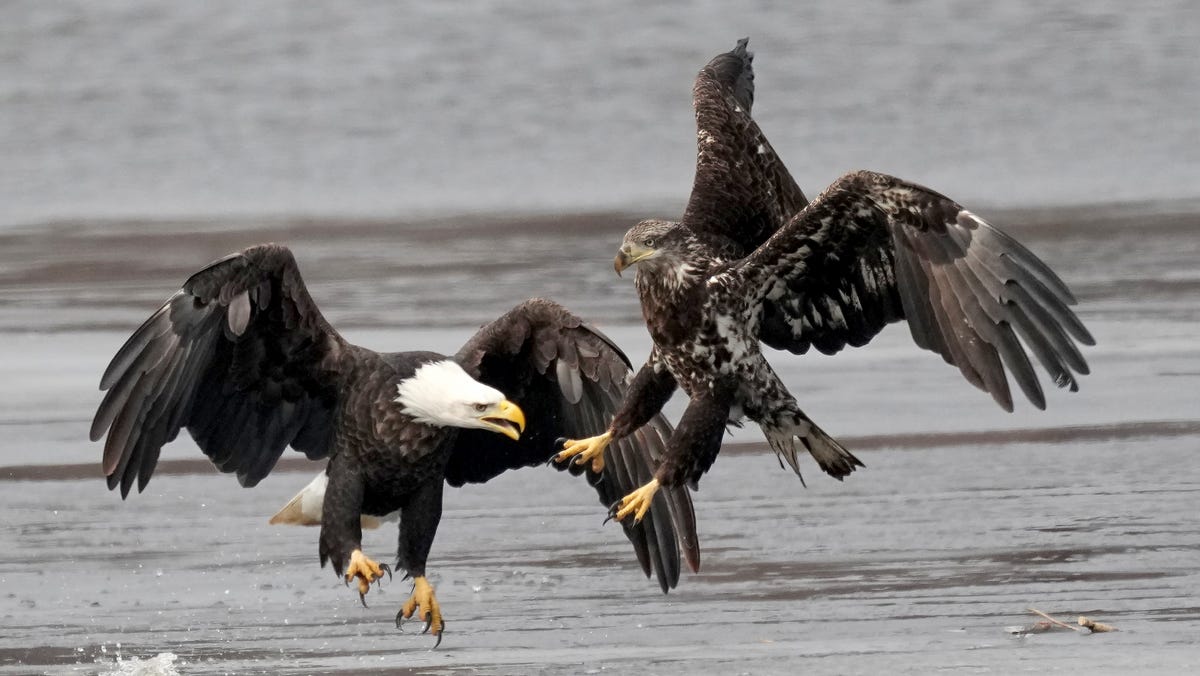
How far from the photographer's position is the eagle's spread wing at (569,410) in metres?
6.76

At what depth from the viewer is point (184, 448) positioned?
8906 millimetres

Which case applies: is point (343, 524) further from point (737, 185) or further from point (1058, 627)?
point (1058, 627)

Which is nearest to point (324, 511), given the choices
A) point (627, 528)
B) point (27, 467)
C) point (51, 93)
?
point (627, 528)

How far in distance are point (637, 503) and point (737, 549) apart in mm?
997

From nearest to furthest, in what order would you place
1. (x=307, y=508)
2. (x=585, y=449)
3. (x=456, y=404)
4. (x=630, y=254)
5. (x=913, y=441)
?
(x=630, y=254) < (x=456, y=404) < (x=585, y=449) < (x=307, y=508) < (x=913, y=441)

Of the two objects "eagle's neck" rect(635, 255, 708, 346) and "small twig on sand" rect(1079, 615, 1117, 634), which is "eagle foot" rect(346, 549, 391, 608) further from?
"small twig on sand" rect(1079, 615, 1117, 634)

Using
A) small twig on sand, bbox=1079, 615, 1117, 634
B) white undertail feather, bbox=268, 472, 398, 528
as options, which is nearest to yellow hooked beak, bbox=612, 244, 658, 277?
white undertail feather, bbox=268, 472, 398, 528

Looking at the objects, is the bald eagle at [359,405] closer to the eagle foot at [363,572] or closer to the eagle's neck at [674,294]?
the eagle foot at [363,572]

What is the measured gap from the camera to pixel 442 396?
6.36m

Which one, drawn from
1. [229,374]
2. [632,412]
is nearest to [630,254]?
[632,412]

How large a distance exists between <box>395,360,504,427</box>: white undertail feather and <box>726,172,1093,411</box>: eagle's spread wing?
0.82m

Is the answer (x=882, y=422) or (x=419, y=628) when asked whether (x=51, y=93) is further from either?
(x=419, y=628)

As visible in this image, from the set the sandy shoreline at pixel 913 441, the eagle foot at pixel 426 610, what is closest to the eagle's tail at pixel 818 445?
the eagle foot at pixel 426 610

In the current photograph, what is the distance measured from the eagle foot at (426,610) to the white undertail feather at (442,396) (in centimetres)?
49
